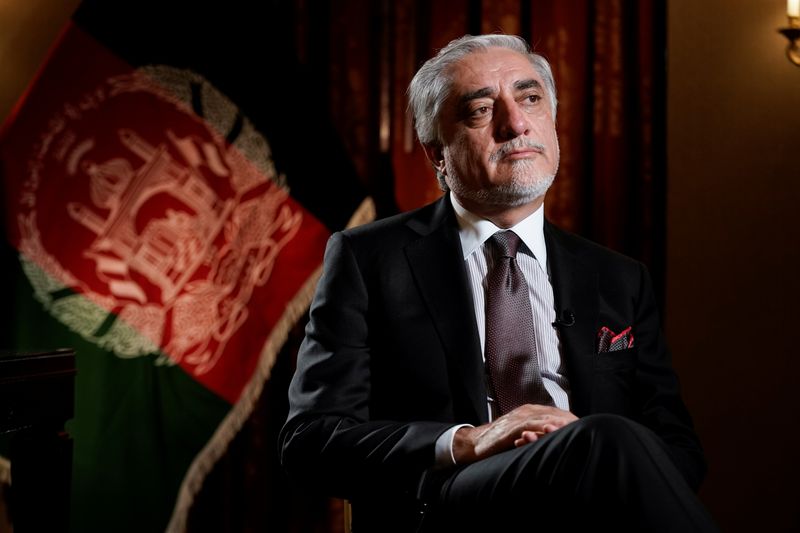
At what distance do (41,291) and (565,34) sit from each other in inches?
75.8

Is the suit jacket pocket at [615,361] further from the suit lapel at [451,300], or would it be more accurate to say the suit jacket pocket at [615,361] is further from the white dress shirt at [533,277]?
the suit lapel at [451,300]

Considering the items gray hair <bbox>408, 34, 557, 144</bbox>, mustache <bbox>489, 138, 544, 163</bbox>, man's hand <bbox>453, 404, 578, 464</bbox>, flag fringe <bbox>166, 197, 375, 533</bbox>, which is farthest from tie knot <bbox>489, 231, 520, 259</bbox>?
flag fringe <bbox>166, 197, 375, 533</bbox>

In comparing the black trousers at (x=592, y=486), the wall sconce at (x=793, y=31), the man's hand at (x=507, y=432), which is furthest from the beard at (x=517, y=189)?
the wall sconce at (x=793, y=31)

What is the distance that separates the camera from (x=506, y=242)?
154 cm

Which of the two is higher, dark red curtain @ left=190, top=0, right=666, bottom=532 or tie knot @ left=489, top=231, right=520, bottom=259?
dark red curtain @ left=190, top=0, right=666, bottom=532

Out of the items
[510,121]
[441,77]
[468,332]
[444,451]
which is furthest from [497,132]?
[444,451]

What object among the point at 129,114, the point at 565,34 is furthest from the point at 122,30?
the point at 565,34

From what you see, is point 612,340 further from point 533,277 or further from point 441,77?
point 441,77

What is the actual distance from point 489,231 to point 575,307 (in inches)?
8.5

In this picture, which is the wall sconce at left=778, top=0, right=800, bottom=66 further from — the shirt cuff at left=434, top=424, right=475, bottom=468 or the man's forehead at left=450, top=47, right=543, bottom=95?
the shirt cuff at left=434, top=424, right=475, bottom=468

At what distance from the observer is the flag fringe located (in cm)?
272

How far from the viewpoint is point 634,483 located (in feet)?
3.20

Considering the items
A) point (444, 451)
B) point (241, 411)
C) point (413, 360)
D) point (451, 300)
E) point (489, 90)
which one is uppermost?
point (489, 90)

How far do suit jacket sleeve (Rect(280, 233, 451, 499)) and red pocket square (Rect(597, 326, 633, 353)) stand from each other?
14.9 inches
